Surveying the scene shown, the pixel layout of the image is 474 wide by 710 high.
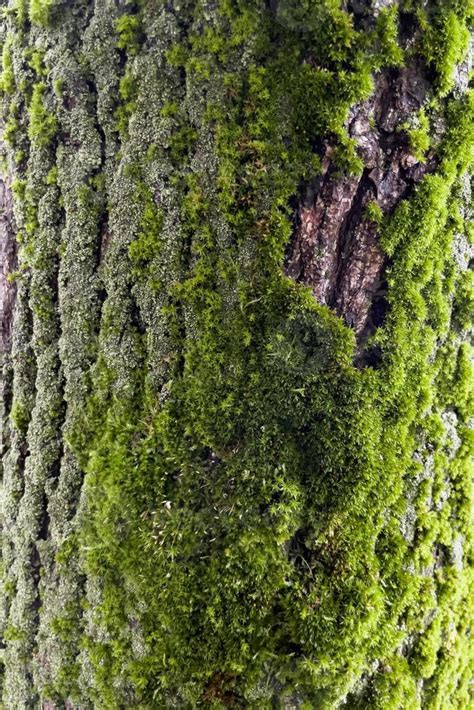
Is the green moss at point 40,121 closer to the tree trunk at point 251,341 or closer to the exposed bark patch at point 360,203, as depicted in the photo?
the tree trunk at point 251,341

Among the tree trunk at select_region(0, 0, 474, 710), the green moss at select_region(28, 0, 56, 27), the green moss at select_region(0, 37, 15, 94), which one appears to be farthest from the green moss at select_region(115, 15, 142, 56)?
the green moss at select_region(0, 37, 15, 94)

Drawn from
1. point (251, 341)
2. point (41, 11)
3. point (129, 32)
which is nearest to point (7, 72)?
point (41, 11)

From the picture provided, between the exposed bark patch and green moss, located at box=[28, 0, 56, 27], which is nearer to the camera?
the exposed bark patch

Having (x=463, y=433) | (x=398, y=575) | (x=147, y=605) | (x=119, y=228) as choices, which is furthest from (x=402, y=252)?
(x=147, y=605)

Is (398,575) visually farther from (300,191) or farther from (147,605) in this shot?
(300,191)

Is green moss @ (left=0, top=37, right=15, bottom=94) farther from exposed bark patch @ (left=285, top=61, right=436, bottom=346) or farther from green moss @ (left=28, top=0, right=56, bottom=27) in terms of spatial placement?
exposed bark patch @ (left=285, top=61, right=436, bottom=346)

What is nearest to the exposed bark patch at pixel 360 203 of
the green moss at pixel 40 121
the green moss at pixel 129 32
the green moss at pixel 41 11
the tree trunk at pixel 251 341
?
the tree trunk at pixel 251 341

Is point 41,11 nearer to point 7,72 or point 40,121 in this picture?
point 7,72

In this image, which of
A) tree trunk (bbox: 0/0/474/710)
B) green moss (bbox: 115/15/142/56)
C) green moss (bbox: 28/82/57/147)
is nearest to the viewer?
tree trunk (bbox: 0/0/474/710)
